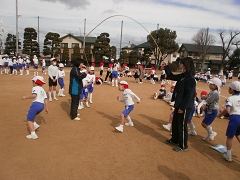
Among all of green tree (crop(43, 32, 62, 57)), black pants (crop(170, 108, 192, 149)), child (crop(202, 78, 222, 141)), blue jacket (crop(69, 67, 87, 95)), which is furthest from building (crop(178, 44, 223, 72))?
black pants (crop(170, 108, 192, 149))

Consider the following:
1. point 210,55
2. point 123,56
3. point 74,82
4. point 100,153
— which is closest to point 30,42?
point 123,56

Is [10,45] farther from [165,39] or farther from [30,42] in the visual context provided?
[165,39]

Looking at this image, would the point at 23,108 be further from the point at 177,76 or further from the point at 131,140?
the point at 177,76

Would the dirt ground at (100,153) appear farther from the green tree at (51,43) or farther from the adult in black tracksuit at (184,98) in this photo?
the green tree at (51,43)

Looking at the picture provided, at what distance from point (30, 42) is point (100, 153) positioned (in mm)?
37083

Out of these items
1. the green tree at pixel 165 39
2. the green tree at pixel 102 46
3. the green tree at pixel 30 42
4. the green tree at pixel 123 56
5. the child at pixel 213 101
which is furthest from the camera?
the green tree at pixel 123 56

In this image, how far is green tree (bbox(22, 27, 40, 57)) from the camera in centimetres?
3512

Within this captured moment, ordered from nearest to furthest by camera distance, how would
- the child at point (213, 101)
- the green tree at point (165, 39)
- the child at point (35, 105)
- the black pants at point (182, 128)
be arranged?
the black pants at point (182, 128) → the child at point (35, 105) → the child at point (213, 101) → the green tree at point (165, 39)

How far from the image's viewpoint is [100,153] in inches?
165

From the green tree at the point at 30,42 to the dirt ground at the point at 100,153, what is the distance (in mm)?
33072

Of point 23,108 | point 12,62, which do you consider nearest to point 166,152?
point 23,108

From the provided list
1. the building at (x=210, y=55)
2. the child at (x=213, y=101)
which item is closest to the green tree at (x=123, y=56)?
the building at (x=210, y=55)

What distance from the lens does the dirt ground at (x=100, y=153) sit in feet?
11.5

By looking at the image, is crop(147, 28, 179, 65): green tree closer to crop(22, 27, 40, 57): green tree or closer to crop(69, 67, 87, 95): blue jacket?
crop(22, 27, 40, 57): green tree
